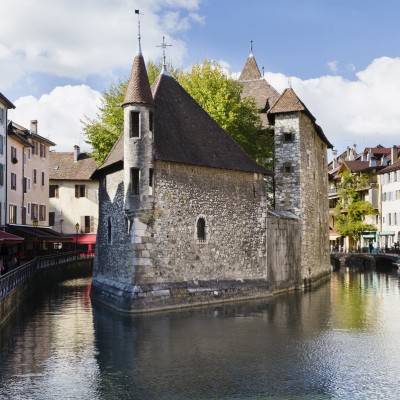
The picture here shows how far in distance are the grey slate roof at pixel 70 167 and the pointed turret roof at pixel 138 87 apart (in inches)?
1350

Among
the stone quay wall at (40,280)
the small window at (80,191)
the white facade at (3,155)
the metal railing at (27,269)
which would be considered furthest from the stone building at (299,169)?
the small window at (80,191)

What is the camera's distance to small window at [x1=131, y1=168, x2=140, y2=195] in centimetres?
2452

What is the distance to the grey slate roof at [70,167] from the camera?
192ft

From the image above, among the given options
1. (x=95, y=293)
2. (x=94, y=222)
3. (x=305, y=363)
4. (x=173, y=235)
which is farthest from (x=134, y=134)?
(x=94, y=222)

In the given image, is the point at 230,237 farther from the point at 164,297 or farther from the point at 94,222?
the point at 94,222

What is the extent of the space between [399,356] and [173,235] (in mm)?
11547

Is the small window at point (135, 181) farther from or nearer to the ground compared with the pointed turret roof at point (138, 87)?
nearer to the ground

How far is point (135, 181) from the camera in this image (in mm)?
24688

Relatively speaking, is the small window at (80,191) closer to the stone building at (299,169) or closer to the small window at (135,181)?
the stone building at (299,169)

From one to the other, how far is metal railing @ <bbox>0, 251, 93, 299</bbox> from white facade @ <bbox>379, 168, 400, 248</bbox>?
31750 millimetres

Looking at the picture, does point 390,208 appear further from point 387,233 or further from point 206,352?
point 206,352

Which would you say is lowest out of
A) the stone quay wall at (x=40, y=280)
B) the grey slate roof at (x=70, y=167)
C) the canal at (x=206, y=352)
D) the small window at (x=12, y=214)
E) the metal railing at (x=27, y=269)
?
the canal at (x=206, y=352)

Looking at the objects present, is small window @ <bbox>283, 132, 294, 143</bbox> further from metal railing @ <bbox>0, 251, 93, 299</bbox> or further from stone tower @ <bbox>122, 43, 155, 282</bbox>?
metal railing @ <bbox>0, 251, 93, 299</bbox>

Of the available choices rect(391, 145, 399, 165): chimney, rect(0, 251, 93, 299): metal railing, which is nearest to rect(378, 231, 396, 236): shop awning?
rect(391, 145, 399, 165): chimney
